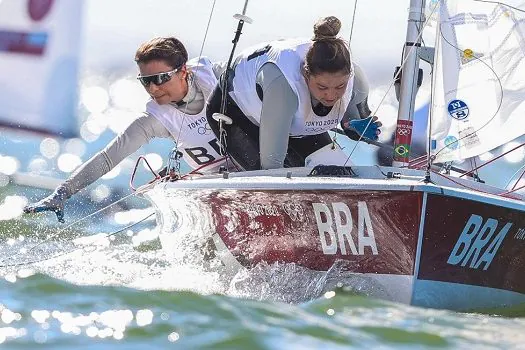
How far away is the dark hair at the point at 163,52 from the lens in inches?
242

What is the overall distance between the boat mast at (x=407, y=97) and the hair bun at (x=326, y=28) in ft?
1.31

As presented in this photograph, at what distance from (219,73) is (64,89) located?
3.81 feet

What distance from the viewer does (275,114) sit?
5441mm

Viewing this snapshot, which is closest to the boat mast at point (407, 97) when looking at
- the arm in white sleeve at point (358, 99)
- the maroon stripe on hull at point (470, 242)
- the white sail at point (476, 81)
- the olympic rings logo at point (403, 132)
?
the olympic rings logo at point (403, 132)

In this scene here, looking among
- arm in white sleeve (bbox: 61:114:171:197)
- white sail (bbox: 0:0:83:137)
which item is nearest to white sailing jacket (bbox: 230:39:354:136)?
arm in white sleeve (bbox: 61:114:171:197)

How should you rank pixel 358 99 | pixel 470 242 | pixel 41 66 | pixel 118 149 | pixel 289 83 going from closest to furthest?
pixel 470 242 < pixel 289 83 < pixel 358 99 < pixel 118 149 < pixel 41 66

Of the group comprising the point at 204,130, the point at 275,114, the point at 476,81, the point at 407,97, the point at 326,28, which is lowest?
the point at 204,130

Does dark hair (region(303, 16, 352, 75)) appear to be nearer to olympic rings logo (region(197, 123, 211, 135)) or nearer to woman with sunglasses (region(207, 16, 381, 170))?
woman with sunglasses (region(207, 16, 381, 170))

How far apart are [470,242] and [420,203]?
31 centimetres

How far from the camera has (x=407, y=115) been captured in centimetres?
581

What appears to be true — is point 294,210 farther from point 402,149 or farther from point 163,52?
point 163,52

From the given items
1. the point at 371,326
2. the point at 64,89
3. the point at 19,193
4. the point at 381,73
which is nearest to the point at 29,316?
the point at 371,326

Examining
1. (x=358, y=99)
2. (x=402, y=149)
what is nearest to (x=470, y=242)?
(x=402, y=149)

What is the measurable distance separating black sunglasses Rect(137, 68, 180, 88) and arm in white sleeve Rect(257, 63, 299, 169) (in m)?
0.76
